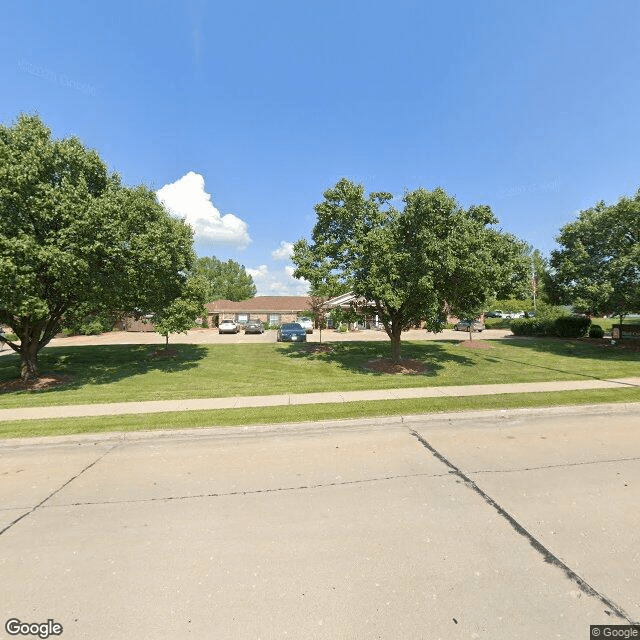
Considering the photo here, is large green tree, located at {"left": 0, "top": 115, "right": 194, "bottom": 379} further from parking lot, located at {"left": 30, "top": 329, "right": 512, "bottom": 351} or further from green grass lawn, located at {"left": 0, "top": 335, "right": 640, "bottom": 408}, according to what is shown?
parking lot, located at {"left": 30, "top": 329, "right": 512, "bottom": 351}

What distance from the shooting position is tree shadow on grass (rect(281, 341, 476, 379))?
15.3 meters

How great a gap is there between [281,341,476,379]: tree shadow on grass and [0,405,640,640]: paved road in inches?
315

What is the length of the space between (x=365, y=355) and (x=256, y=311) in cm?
3522

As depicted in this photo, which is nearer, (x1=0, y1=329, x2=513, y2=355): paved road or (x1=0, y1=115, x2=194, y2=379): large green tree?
(x1=0, y1=115, x2=194, y2=379): large green tree

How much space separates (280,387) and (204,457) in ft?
18.1

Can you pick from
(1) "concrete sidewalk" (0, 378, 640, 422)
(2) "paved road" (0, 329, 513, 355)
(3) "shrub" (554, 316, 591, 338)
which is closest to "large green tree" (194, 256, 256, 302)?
(2) "paved road" (0, 329, 513, 355)

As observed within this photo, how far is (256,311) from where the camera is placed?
52.1 meters

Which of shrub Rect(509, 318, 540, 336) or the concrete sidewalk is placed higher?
shrub Rect(509, 318, 540, 336)

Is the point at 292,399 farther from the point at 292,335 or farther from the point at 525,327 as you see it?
the point at 525,327

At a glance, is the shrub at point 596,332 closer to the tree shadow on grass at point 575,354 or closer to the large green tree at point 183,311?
the tree shadow on grass at point 575,354

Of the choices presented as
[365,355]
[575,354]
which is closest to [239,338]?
[365,355]

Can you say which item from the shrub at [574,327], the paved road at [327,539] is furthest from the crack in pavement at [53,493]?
the shrub at [574,327]

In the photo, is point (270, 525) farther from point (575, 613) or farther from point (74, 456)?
point (74, 456)

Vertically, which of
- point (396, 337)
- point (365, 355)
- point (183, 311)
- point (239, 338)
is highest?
point (183, 311)
